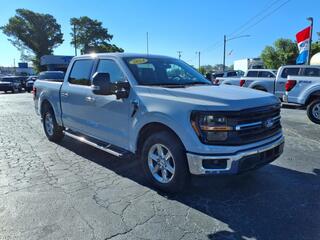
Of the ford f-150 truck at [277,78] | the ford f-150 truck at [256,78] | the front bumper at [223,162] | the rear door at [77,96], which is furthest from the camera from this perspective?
the ford f-150 truck at [256,78]

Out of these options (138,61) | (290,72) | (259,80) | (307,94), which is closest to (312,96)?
(307,94)

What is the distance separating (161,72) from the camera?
16.5 ft

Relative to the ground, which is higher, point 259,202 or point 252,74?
point 252,74

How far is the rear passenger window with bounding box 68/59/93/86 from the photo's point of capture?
557 cm

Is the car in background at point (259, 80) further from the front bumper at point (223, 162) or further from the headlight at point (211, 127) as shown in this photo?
the headlight at point (211, 127)

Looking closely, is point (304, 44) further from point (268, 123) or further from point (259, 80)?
point (268, 123)

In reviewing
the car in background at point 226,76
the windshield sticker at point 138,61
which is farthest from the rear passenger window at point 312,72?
the windshield sticker at point 138,61

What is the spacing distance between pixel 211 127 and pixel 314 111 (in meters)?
7.48

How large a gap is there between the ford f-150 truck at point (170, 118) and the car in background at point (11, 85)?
1123 inches

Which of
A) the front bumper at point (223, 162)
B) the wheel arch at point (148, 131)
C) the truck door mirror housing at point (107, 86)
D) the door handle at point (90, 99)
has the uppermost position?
the truck door mirror housing at point (107, 86)

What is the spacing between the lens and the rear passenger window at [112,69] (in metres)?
4.82

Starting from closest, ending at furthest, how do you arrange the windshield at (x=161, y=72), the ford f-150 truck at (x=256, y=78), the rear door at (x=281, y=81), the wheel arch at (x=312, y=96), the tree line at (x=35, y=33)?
the windshield at (x=161, y=72)
the wheel arch at (x=312, y=96)
the rear door at (x=281, y=81)
the ford f-150 truck at (x=256, y=78)
the tree line at (x=35, y=33)

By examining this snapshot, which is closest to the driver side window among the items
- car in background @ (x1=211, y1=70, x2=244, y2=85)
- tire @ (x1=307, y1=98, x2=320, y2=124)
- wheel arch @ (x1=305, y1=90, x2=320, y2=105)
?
tire @ (x1=307, y1=98, x2=320, y2=124)

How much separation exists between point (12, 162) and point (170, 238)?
3834mm
